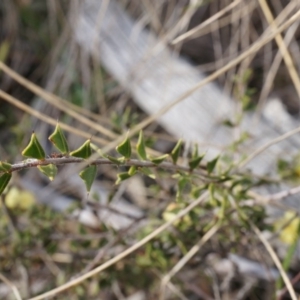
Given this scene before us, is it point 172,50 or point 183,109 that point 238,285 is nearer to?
point 183,109

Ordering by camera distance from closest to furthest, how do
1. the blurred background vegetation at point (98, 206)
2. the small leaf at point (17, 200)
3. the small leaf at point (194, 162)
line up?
the small leaf at point (194, 162), the blurred background vegetation at point (98, 206), the small leaf at point (17, 200)

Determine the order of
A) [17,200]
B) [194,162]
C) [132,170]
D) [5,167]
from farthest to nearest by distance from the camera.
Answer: [17,200]
[194,162]
[132,170]
[5,167]

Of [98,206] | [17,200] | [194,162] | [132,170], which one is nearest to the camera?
[132,170]

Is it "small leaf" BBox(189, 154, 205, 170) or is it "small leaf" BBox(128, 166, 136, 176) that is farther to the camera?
"small leaf" BBox(189, 154, 205, 170)

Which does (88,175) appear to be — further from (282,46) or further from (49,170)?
(282,46)

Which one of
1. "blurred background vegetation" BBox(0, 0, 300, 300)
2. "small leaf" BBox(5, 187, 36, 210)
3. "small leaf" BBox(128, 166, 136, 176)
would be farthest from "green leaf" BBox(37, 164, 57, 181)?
"small leaf" BBox(5, 187, 36, 210)

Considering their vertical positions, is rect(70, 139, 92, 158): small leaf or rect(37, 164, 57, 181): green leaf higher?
rect(70, 139, 92, 158): small leaf

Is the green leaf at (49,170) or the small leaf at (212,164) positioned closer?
the green leaf at (49,170)

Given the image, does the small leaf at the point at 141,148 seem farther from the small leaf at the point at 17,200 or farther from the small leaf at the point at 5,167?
the small leaf at the point at 17,200

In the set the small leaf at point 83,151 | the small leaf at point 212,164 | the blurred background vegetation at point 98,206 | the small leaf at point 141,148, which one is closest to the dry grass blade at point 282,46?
the blurred background vegetation at point 98,206

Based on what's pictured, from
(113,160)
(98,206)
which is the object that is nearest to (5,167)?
(113,160)

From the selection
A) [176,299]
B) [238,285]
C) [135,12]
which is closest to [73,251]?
[176,299]

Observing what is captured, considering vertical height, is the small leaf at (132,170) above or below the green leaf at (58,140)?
below

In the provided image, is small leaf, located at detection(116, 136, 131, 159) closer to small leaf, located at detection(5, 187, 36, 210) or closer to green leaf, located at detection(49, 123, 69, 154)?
green leaf, located at detection(49, 123, 69, 154)
